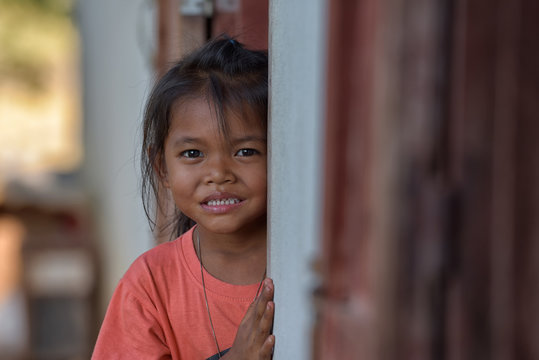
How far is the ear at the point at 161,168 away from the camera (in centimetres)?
217

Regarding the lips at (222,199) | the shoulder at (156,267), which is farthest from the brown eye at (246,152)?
the shoulder at (156,267)

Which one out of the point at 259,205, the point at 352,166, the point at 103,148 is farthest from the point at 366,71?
the point at 103,148

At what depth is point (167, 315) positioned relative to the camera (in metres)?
1.91

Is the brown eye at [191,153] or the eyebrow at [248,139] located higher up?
the eyebrow at [248,139]

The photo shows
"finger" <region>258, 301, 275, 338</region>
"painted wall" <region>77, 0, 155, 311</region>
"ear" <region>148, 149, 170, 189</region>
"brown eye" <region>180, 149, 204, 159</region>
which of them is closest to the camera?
"finger" <region>258, 301, 275, 338</region>

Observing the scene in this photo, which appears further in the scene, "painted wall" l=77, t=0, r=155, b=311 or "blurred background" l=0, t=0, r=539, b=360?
"painted wall" l=77, t=0, r=155, b=311

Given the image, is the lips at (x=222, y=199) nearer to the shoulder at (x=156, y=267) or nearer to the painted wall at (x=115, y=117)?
the shoulder at (x=156, y=267)

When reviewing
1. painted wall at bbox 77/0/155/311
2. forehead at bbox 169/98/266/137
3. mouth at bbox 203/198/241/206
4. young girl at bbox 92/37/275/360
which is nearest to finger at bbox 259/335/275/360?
young girl at bbox 92/37/275/360

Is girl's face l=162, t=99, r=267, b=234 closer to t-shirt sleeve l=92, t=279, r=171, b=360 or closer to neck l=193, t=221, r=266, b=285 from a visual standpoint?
neck l=193, t=221, r=266, b=285

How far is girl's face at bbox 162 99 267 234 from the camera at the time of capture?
1879 millimetres

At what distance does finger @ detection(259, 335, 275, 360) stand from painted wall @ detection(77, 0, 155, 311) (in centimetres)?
186

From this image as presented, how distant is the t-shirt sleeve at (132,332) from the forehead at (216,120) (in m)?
0.43

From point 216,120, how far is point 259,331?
59 centimetres

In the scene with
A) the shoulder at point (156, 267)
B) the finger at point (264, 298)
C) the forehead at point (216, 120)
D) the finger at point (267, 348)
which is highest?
the forehead at point (216, 120)
